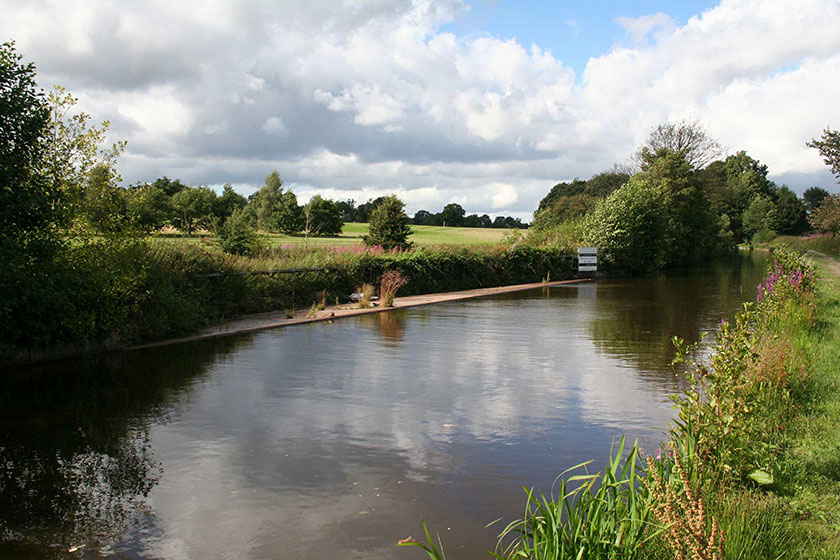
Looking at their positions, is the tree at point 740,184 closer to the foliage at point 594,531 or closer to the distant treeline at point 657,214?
the distant treeline at point 657,214

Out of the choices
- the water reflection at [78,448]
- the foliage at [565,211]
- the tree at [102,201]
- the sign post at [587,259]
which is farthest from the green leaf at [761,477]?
the foliage at [565,211]

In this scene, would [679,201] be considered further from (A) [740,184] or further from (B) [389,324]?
(A) [740,184]

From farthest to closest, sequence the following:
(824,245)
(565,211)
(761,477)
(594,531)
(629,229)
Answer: (565,211) → (824,245) → (629,229) → (761,477) → (594,531)

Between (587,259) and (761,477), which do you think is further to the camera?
(587,259)

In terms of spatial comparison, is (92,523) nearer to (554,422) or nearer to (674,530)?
(674,530)

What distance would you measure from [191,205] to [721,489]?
57910mm

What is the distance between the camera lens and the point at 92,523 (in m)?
5.16

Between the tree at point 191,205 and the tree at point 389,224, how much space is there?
23.1 m

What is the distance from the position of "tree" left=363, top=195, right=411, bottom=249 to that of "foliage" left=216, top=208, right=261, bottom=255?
10.9m

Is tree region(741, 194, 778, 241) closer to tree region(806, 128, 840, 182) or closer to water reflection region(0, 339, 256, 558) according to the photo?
tree region(806, 128, 840, 182)

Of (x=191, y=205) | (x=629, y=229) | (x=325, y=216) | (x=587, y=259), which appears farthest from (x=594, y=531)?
(x=325, y=216)

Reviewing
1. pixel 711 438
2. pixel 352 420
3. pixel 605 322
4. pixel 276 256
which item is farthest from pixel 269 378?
pixel 276 256

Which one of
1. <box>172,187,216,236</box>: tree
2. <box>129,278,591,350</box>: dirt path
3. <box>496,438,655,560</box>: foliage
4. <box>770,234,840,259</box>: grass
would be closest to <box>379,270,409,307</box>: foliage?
<box>129,278,591,350</box>: dirt path

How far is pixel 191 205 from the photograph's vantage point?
57656 mm
